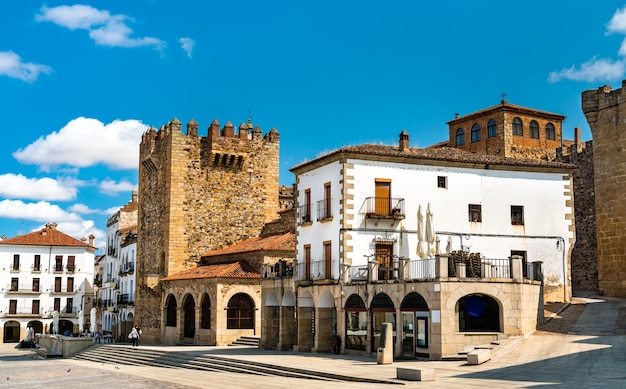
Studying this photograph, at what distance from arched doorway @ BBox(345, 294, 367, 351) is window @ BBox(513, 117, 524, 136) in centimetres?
2768

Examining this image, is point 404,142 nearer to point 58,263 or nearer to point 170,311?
point 170,311

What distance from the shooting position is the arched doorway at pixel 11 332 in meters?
77.8

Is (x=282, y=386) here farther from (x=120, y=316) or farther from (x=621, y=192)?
(x=120, y=316)

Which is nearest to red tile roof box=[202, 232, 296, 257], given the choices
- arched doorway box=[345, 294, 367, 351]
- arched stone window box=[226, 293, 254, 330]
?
arched stone window box=[226, 293, 254, 330]

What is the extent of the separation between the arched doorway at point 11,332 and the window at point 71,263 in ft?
25.7

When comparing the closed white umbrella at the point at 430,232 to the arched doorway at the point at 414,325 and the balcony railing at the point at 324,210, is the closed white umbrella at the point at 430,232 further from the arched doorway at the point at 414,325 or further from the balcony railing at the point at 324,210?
the balcony railing at the point at 324,210

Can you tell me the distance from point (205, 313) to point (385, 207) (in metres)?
17.4

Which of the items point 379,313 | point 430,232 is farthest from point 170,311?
point 430,232

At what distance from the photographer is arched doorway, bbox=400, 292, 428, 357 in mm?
27969

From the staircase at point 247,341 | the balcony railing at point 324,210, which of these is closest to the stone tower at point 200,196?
the staircase at point 247,341

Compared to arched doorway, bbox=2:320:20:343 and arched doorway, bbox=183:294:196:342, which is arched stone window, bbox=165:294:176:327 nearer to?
arched doorway, bbox=183:294:196:342

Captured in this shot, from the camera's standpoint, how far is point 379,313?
1202 inches

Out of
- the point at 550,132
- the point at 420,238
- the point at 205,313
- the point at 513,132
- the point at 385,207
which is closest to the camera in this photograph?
the point at 420,238

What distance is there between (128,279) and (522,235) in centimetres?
3995
